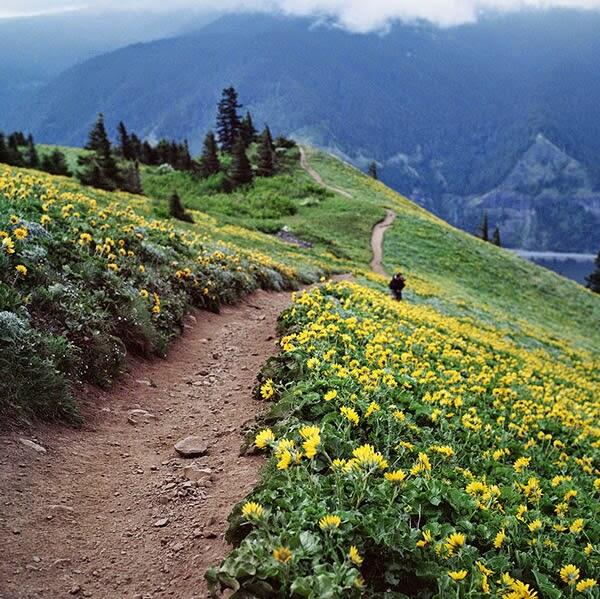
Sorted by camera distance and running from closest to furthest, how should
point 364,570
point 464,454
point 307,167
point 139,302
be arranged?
point 364,570 → point 464,454 → point 139,302 → point 307,167

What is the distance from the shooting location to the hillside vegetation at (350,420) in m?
3.42

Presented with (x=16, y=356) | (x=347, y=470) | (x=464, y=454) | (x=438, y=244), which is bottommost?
(x=438, y=244)

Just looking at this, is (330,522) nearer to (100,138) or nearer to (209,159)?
(100,138)

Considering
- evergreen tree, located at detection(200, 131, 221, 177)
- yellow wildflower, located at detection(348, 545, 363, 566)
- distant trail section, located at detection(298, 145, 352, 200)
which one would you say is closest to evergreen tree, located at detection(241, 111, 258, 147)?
distant trail section, located at detection(298, 145, 352, 200)

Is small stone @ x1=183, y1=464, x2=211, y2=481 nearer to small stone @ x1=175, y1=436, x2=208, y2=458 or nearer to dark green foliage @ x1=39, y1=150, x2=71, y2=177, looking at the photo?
small stone @ x1=175, y1=436, x2=208, y2=458

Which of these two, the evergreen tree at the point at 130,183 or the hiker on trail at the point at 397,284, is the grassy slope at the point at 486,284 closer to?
the hiker on trail at the point at 397,284

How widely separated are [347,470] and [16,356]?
3797mm

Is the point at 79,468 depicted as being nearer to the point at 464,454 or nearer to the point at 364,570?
the point at 364,570

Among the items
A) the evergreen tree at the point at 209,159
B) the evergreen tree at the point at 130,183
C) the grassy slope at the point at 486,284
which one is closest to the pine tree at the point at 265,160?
the evergreen tree at the point at 209,159

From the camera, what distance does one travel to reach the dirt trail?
A: 382cm

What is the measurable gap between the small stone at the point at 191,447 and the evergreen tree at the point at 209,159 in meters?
53.2

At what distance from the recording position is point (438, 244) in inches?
1718

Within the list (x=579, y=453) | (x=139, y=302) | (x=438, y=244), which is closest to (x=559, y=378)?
(x=579, y=453)

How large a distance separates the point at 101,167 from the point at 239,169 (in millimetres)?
17235
